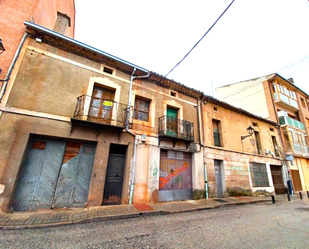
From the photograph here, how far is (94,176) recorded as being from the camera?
618 centimetres

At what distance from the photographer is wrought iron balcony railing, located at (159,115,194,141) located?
8617 millimetres

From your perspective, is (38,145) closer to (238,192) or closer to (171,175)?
(171,175)

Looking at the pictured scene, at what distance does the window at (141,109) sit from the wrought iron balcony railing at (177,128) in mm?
950

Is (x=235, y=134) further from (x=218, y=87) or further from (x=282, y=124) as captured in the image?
(x=218, y=87)

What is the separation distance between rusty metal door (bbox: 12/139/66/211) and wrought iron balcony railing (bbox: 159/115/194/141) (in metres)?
5.29

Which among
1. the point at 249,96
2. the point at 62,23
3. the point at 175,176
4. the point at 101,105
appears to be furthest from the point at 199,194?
the point at 249,96

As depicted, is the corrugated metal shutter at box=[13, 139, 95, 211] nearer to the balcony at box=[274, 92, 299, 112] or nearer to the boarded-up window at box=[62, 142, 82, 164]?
the boarded-up window at box=[62, 142, 82, 164]

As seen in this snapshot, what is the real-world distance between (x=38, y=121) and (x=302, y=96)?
96.7ft

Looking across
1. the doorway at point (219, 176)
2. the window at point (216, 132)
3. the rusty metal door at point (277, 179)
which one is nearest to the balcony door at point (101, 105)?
the window at point (216, 132)

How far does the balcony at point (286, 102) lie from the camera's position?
52.9 feet

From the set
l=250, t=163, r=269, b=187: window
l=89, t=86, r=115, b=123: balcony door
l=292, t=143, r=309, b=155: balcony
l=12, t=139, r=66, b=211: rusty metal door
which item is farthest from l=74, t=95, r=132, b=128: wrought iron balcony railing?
l=292, t=143, r=309, b=155: balcony

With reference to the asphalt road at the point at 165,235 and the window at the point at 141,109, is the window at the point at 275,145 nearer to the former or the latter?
the asphalt road at the point at 165,235

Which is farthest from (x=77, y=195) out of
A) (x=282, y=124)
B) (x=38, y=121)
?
(x=282, y=124)

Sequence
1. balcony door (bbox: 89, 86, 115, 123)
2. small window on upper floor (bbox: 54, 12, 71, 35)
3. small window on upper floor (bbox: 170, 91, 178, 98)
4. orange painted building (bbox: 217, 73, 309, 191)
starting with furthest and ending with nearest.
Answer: orange painted building (bbox: 217, 73, 309, 191), small window on upper floor (bbox: 170, 91, 178, 98), small window on upper floor (bbox: 54, 12, 71, 35), balcony door (bbox: 89, 86, 115, 123)
